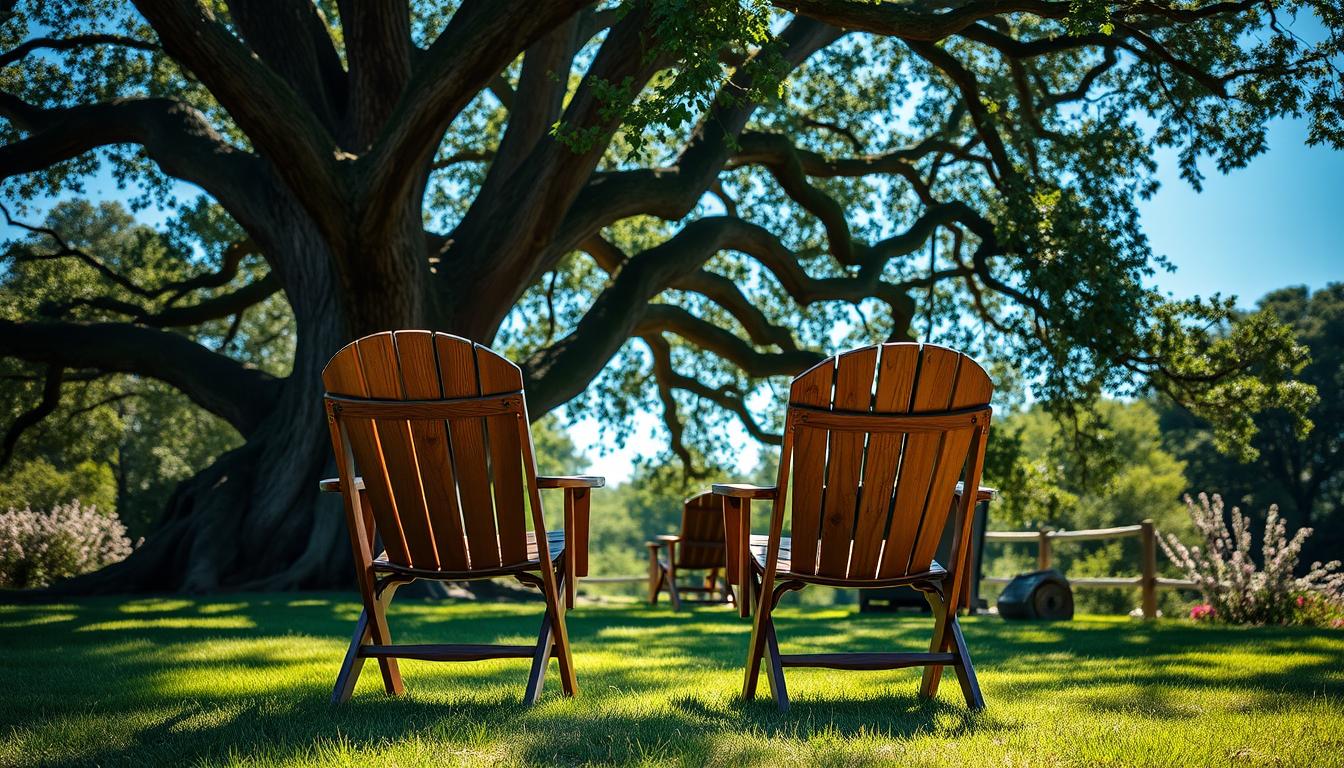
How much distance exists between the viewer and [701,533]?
1068 centimetres

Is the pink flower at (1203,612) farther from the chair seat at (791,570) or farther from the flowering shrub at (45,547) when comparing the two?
the flowering shrub at (45,547)

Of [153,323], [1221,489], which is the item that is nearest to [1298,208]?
[1221,489]

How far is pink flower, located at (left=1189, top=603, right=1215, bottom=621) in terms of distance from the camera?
885 centimetres

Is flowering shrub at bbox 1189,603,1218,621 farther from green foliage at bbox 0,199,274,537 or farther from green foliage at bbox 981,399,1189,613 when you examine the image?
green foliage at bbox 981,399,1189,613

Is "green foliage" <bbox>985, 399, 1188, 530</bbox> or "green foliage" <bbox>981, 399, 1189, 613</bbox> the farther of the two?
"green foliage" <bbox>981, 399, 1189, 613</bbox>

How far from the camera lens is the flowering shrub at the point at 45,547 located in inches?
456

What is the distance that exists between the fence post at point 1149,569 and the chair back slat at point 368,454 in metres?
8.12

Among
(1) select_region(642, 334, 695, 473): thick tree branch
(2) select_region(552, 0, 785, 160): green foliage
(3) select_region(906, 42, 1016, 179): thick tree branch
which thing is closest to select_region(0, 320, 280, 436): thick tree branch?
(1) select_region(642, 334, 695, 473): thick tree branch

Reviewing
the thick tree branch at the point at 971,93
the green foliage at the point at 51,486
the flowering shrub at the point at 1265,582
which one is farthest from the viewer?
the green foliage at the point at 51,486

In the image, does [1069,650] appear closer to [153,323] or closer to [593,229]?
[593,229]

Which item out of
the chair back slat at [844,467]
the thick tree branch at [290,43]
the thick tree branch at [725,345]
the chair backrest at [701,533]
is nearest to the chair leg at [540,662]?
the chair back slat at [844,467]

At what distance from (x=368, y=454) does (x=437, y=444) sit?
0.81 feet

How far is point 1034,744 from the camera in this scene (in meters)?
2.77

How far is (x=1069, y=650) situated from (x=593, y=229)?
6.71m
